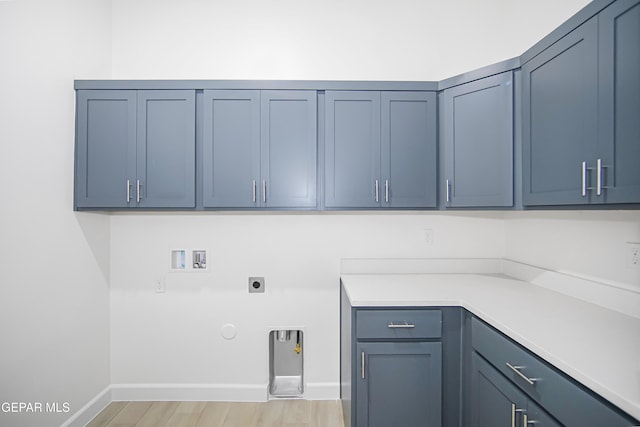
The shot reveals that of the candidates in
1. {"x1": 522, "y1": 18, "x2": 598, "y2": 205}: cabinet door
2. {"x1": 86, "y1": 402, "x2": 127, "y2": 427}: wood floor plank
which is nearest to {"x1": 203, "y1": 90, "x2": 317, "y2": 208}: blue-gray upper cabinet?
{"x1": 522, "y1": 18, "x2": 598, "y2": 205}: cabinet door

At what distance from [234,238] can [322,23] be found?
170 cm

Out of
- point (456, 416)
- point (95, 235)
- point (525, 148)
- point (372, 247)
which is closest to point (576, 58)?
point (525, 148)

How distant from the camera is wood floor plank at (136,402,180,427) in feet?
7.06

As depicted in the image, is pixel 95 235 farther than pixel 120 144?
Yes

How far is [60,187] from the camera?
195cm

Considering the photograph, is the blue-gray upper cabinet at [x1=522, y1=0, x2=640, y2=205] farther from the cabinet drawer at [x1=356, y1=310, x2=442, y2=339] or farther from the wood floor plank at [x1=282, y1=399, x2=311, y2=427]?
the wood floor plank at [x1=282, y1=399, x2=311, y2=427]

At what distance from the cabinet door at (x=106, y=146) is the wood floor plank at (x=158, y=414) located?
1405 mm

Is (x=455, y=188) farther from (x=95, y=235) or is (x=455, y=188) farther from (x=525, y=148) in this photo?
(x=95, y=235)

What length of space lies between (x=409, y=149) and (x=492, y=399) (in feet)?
4.59

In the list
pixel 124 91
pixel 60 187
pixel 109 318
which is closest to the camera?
pixel 60 187

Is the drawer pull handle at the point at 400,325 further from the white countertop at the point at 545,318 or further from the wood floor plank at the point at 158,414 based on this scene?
the wood floor plank at the point at 158,414

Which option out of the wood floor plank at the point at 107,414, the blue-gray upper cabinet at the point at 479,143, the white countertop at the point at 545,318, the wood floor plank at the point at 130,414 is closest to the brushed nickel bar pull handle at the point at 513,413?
the white countertop at the point at 545,318

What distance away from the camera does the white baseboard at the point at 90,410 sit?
2.04 m

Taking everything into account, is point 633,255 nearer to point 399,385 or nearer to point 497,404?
point 497,404
